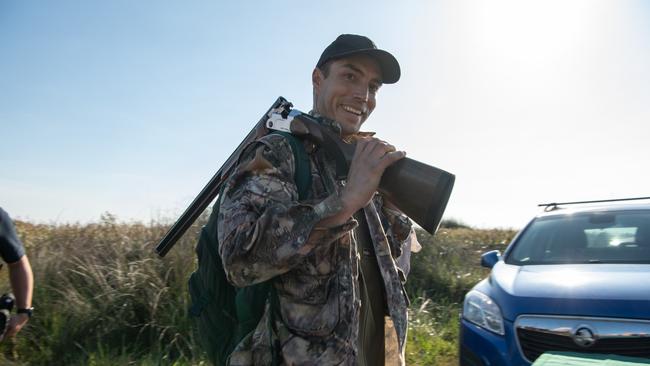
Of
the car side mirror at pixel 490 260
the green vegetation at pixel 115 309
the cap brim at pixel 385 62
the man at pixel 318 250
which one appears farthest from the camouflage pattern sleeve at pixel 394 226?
the car side mirror at pixel 490 260

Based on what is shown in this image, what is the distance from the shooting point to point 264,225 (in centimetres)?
131

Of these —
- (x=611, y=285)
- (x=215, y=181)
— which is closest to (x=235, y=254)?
(x=215, y=181)

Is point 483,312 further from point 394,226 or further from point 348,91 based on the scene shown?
point 348,91

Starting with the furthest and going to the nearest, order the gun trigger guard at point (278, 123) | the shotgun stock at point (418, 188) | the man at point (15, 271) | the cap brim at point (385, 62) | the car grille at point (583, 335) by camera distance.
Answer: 1. the car grille at point (583, 335)
2. the man at point (15, 271)
3. the cap brim at point (385, 62)
4. the gun trigger guard at point (278, 123)
5. the shotgun stock at point (418, 188)

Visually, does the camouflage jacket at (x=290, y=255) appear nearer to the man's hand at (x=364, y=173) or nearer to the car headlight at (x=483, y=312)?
the man's hand at (x=364, y=173)

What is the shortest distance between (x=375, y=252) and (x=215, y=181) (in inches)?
30.1

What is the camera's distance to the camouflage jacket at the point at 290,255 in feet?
4.33

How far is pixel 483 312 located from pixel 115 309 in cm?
Result: 307

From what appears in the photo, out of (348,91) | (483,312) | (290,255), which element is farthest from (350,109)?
(483,312)

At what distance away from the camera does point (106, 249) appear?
494 cm

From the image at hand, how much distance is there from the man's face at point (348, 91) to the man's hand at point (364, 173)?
35 centimetres

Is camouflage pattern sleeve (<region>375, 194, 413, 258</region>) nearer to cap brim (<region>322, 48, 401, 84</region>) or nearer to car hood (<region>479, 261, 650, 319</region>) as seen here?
cap brim (<region>322, 48, 401, 84</region>)

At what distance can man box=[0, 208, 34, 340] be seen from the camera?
8.96ft

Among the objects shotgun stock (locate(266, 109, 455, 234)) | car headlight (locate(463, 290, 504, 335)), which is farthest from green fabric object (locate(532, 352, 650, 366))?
car headlight (locate(463, 290, 504, 335))
